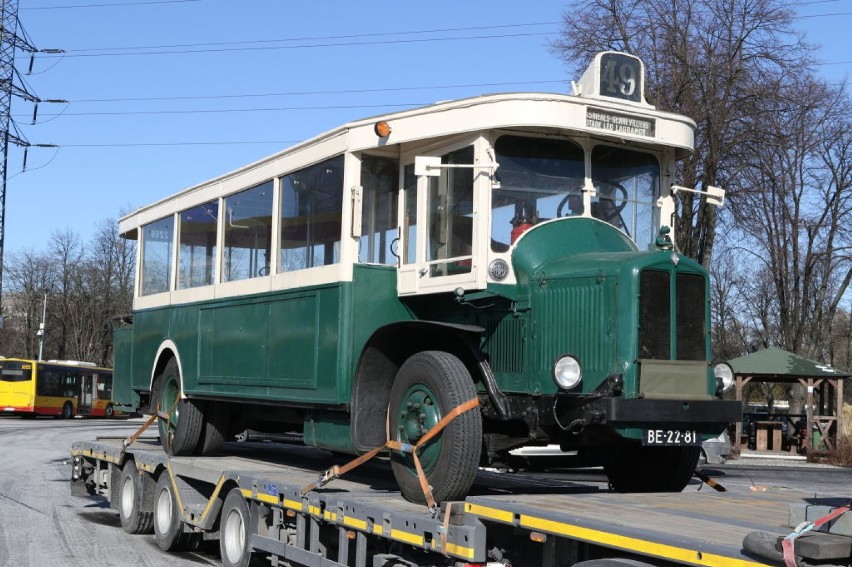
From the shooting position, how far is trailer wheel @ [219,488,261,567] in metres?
8.95

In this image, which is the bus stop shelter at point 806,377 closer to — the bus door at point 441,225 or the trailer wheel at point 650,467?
the trailer wheel at point 650,467

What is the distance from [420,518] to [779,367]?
73.2ft

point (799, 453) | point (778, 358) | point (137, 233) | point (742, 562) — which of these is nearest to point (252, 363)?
point (137, 233)

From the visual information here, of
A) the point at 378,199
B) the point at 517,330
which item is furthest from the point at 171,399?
the point at 517,330

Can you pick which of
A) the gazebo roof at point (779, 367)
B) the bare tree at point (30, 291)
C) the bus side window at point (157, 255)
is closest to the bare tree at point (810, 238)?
the gazebo roof at point (779, 367)

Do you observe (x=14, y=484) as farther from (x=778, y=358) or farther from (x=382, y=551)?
(x=778, y=358)

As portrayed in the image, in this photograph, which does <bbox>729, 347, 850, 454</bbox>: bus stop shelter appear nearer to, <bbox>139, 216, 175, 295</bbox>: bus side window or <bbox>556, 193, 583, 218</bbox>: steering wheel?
<bbox>139, 216, 175, 295</bbox>: bus side window

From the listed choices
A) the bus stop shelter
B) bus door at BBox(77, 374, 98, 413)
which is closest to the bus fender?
the bus stop shelter

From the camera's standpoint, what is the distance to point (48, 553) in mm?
10430

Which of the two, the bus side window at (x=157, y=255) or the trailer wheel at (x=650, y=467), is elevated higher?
the bus side window at (x=157, y=255)

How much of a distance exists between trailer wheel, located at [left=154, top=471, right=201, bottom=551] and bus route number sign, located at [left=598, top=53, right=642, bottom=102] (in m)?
5.63

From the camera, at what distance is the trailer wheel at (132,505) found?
11.6 m

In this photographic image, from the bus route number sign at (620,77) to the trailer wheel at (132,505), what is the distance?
6.65 metres

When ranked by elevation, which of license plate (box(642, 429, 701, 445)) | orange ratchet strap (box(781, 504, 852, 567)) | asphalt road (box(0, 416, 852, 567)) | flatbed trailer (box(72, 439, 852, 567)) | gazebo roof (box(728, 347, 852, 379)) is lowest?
asphalt road (box(0, 416, 852, 567))
